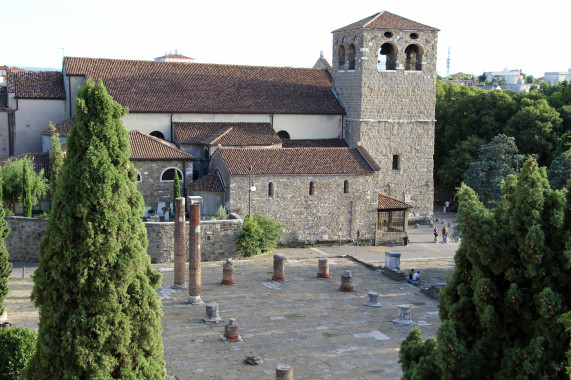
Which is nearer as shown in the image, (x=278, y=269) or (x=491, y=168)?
(x=278, y=269)

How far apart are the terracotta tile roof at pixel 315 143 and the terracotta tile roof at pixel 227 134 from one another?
145 centimetres

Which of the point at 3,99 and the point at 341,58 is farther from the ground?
the point at 341,58

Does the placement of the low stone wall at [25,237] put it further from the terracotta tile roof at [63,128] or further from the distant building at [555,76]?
the distant building at [555,76]

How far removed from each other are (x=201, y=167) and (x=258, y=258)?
24.8 ft

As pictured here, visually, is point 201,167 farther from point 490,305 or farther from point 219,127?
point 490,305

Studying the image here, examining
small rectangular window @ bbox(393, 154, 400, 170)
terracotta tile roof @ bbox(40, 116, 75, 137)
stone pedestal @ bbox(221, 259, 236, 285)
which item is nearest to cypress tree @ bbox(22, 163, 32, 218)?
terracotta tile roof @ bbox(40, 116, 75, 137)

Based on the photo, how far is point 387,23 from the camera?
40156 mm

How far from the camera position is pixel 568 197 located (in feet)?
41.1

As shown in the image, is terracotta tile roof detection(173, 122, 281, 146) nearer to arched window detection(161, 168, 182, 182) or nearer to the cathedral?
the cathedral

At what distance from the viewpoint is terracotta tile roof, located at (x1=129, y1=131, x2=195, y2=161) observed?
115 feet

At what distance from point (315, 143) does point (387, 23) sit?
8.00 meters

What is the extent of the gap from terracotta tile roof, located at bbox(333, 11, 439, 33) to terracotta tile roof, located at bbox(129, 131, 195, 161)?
12.7m

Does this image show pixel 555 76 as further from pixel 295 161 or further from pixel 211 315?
pixel 211 315

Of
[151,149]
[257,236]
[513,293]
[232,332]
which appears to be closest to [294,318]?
[232,332]
